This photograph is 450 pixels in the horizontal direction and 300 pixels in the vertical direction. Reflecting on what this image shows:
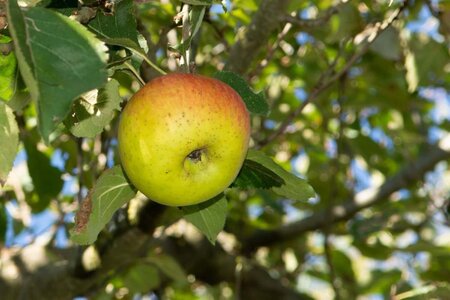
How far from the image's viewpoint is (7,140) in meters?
1.04

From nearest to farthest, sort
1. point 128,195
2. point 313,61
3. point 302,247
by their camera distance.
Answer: point 128,195
point 313,61
point 302,247

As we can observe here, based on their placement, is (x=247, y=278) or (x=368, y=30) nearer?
(x=368, y=30)

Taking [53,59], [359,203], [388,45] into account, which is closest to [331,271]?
[359,203]

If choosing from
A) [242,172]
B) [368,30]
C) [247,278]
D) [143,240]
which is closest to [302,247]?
[247,278]

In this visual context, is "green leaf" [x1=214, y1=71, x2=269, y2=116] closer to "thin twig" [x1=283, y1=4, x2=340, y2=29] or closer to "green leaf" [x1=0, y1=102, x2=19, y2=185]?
"green leaf" [x1=0, y1=102, x2=19, y2=185]

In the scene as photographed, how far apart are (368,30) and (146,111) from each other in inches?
51.1

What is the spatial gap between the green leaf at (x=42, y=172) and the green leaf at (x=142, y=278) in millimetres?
388

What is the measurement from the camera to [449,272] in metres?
2.72

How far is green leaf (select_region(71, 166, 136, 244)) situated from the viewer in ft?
3.96

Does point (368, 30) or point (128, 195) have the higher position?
point (128, 195)

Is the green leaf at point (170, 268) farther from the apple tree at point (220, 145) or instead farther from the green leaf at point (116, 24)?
the green leaf at point (116, 24)

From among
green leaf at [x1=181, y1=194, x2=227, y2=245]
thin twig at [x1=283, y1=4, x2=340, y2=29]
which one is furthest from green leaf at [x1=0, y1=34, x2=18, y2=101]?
thin twig at [x1=283, y1=4, x2=340, y2=29]

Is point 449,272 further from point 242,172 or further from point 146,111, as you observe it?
point 146,111

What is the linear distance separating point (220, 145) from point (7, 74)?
39 centimetres
